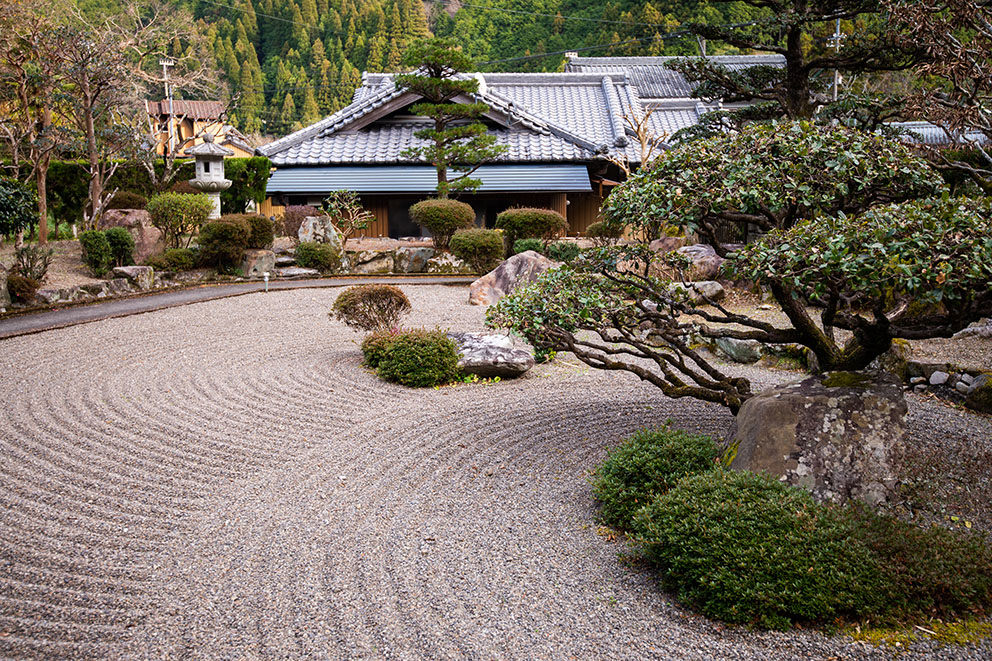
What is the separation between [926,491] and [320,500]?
4333 mm

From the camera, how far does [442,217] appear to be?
18266mm

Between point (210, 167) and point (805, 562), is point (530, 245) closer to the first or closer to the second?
point (210, 167)

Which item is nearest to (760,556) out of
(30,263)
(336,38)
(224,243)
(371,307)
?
(371,307)

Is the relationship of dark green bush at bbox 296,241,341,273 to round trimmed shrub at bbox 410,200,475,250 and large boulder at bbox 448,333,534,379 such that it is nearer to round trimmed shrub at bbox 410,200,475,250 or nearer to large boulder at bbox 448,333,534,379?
round trimmed shrub at bbox 410,200,475,250

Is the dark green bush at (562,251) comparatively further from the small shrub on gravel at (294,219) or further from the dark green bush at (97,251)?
the dark green bush at (97,251)

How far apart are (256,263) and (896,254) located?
49.3ft

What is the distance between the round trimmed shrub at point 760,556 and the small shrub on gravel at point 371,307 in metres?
6.27

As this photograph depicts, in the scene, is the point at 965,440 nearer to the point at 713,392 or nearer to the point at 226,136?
the point at 713,392

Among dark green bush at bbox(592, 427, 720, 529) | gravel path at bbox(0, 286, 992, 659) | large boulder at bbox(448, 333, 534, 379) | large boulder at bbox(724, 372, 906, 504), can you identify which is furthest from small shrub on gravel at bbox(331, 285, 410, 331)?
large boulder at bbox(724, 372, 906, 504)

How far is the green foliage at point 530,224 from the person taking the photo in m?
18.0

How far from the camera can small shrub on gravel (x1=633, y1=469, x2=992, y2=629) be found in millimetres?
3904

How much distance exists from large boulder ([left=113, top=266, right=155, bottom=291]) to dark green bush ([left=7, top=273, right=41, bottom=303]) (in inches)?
83.4

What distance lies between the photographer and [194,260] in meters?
16.5

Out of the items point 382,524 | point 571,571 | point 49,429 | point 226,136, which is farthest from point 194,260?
point 226,136
